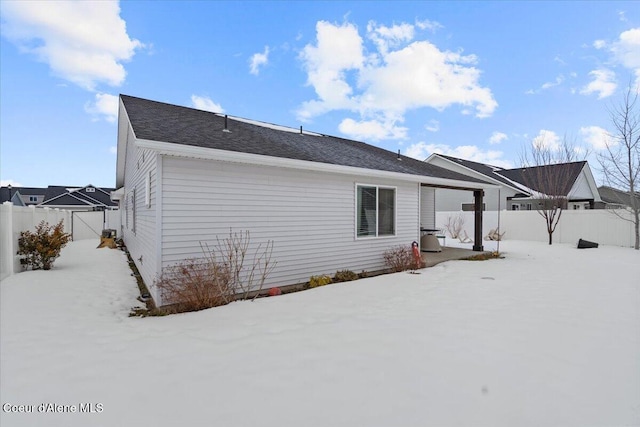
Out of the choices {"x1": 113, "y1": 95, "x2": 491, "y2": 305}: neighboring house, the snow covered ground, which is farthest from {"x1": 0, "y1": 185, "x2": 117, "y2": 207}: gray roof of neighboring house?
the snow covered ground

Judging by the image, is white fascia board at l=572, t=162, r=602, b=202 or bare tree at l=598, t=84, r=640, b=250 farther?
white fascia board at l=572, t=162, r=602, b=202

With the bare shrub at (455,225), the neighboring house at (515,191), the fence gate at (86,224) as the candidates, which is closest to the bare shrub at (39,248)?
the fence gate at (86,224)

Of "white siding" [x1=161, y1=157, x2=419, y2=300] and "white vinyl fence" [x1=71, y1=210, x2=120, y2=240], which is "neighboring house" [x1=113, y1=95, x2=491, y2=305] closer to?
"white siding" [x1=161, y1=157, x2=419, y2=300]

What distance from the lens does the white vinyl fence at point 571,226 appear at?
13531 millimetres

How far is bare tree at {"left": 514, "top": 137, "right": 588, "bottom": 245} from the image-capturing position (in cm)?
1489

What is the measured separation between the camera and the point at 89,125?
15.1m

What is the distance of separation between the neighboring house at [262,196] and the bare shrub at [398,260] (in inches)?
9.3

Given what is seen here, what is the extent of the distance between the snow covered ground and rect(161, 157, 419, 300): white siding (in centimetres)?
122

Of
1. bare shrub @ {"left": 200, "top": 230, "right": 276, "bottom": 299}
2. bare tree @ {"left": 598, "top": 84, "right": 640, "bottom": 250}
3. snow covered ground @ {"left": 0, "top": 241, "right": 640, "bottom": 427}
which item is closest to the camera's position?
snow covered ground @ {"left": 0, "top": 241, "right": 640, "bottom": 427}

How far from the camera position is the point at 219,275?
5.41 meters

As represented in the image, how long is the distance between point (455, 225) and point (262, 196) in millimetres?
14924

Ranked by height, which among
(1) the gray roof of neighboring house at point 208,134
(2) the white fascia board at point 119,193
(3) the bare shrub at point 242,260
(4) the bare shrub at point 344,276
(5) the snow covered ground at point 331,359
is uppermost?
(1) the gray roof of neighboring house at point 208,134

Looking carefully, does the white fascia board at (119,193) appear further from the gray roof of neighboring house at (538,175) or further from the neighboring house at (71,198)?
the neighboring house at (71,198)

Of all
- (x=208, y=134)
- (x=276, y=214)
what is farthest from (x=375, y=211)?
(x=208, y=134)
